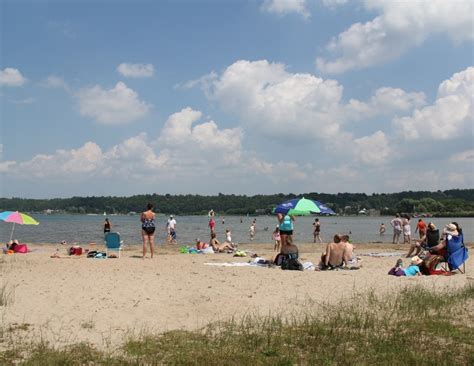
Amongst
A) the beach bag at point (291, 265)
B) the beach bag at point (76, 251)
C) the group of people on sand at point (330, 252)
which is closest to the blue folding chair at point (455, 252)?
the group of people on sand at point (330, 252)

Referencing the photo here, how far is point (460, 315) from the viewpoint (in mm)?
6996

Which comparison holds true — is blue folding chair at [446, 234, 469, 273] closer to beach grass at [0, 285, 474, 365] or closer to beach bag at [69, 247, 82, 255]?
beach grass at [0, 285, 474, 365]

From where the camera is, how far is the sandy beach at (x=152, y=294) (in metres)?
6.38

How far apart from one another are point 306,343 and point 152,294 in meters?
3.55

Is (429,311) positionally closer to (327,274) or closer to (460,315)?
(460,315)

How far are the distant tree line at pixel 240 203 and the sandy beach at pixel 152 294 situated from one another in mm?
99067

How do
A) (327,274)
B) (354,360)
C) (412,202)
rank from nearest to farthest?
(354,360) → (327,274) → (412,202)

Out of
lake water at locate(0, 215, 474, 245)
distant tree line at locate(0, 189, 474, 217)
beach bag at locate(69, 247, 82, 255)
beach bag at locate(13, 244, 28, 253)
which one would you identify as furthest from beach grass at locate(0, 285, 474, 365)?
distant tree line at locate(0, 189, 474, 217)

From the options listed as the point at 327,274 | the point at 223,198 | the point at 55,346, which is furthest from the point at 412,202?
the point at 55,346

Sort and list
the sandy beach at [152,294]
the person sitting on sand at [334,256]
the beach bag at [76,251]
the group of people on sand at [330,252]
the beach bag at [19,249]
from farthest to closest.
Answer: the beach bag at [19,249]
the beach bag at [76,251]
the person sitting on sand at [334,256]
the group of people on sand at [330,252]
the sandy beach at [152,294]

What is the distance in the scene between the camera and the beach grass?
4961 millimetres

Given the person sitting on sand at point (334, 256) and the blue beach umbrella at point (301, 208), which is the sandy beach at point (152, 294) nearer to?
the person sitting on sand at point (334, 256)

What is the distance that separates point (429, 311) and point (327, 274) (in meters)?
3.98

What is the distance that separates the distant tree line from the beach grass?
103426 mm
